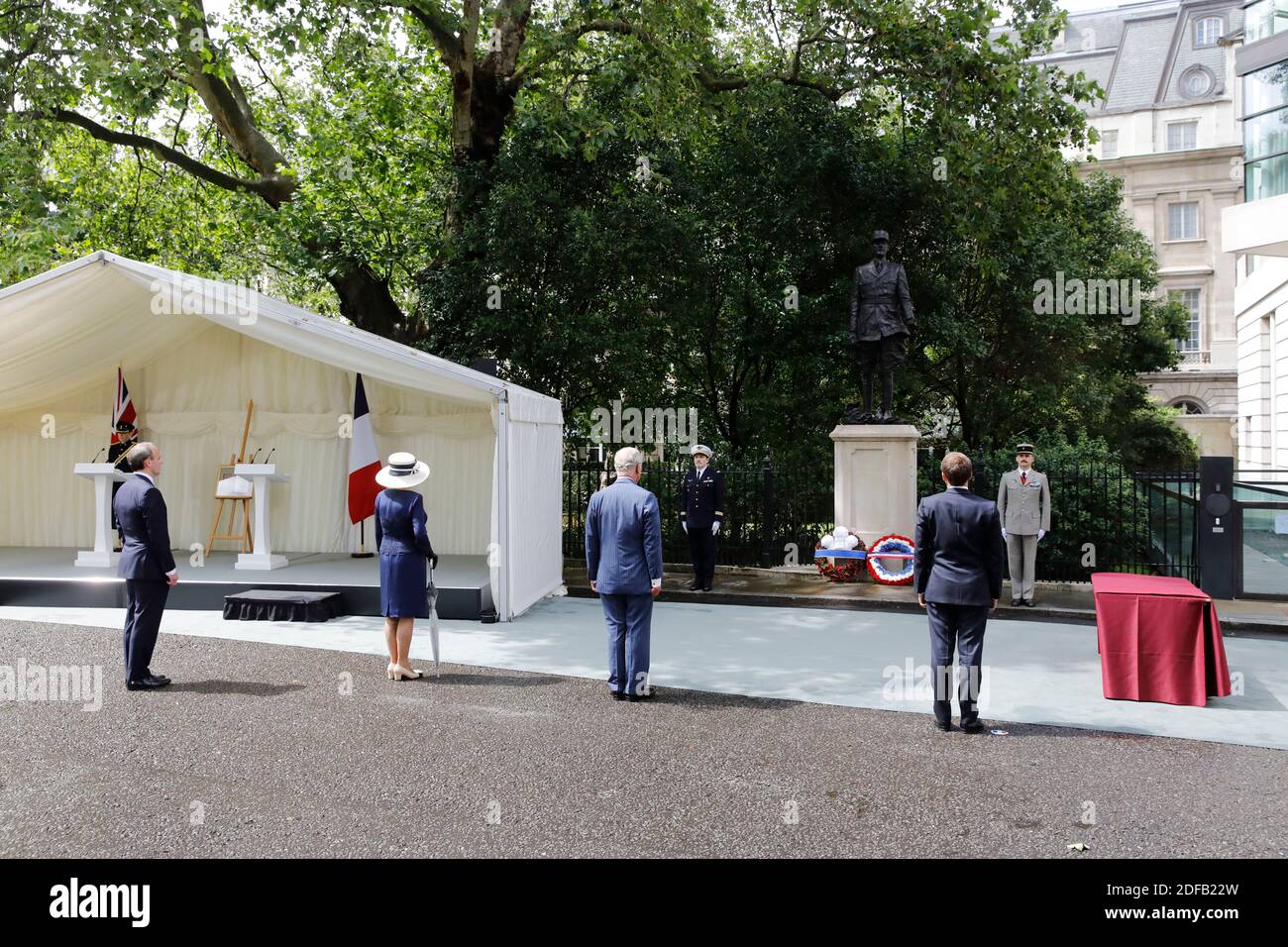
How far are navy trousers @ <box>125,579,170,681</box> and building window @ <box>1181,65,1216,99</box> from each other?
55.9 m

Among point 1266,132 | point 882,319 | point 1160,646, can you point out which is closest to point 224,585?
point 882,319

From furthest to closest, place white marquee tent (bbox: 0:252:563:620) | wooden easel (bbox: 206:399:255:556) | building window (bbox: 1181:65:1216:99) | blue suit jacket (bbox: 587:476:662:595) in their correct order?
building window (bbox: 1181:65:1216:99)
wooden easel (bbox: 206:399:255:556)
white marquee tent (bbox: 0:252:563:620)
blue suit jacket (bbox: 587:476:662:595)

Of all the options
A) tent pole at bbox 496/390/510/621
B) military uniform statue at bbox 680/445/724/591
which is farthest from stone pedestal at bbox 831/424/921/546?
tent pole at bbox 496/390/510/621

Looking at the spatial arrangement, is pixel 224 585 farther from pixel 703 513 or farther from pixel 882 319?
pixel 882 319

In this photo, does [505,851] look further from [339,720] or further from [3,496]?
[3,496]

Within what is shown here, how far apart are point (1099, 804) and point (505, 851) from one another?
3.10m

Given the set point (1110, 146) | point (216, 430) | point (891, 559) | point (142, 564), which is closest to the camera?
point (142, 564)

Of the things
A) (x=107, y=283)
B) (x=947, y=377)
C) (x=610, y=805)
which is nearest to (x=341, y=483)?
(x=107, y=283)

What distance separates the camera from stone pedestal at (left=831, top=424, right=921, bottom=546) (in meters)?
13.4

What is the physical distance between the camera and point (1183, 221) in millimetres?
49656

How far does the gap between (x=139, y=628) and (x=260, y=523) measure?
5088 millimetres

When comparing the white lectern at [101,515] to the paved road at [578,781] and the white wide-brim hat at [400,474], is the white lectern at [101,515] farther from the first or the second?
the white wide-brim hat at [400,474]

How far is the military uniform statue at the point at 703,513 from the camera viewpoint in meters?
12.7

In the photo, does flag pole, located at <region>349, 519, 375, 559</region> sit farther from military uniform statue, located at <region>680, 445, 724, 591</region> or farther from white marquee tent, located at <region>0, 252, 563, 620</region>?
military uniform statue, located at <region>680, 445, 724, 591</region>
